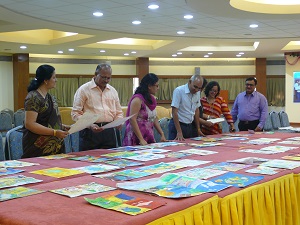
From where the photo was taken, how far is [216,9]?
7.55m

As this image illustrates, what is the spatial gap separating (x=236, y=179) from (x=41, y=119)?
1712 millimetres

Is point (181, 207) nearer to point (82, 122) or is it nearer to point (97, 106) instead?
point (82, 122)

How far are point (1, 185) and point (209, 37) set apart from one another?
9.94 metres

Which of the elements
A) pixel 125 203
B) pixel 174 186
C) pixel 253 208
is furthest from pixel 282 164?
Result: pixel 125 203

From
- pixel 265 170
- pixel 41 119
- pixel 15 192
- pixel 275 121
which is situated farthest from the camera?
pixel 275 121

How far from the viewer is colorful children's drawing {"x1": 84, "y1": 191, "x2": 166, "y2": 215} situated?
169cm

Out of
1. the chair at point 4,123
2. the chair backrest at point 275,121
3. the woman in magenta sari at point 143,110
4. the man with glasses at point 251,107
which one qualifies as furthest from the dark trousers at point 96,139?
the chair backrest at point 275,121

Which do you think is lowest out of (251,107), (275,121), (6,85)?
(275,121)

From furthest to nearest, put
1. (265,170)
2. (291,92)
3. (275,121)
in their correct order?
(291,92) → (275,121) → (265,170)

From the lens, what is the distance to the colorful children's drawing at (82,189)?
1957 mm

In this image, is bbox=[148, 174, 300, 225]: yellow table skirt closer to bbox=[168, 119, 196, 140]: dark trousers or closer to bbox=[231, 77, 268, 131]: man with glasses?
bbox=[168, 119, 196, 140]: dark trousers

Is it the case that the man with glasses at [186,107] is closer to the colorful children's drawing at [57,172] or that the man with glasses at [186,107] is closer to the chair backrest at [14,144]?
the chair backrest at [14,144]

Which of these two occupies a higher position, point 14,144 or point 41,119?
point 41,119

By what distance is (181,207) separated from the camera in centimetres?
177
